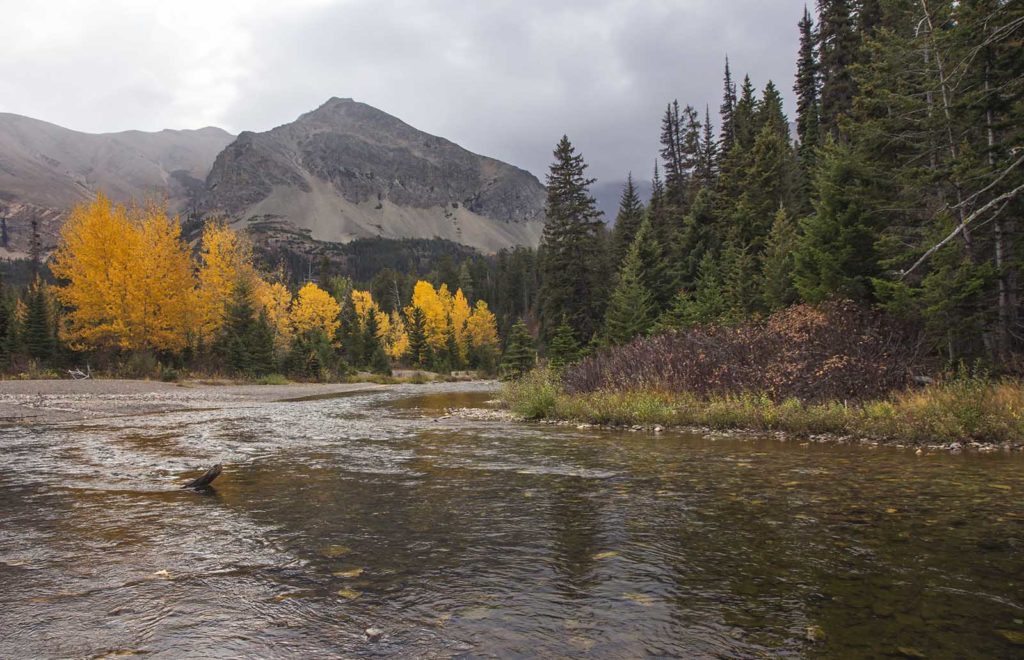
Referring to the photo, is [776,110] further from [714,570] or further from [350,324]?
[714,570]

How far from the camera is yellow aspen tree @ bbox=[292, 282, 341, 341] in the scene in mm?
55000

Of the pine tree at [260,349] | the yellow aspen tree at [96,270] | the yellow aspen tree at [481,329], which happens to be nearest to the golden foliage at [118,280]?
the yellow aspen tree at [96,270]

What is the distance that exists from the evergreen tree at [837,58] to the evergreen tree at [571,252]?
19.6 meters

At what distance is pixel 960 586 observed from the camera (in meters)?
4.37

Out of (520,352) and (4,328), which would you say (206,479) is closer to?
(520,352)

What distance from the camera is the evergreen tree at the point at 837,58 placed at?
44.4 meters

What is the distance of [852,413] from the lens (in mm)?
13195

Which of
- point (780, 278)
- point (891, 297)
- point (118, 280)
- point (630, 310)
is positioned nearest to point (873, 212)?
point (891, 297)

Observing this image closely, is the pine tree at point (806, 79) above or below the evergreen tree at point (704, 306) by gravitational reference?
above

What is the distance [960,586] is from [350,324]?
2561 inches

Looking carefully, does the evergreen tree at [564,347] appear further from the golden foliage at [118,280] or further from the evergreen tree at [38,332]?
the evergreen tree at [38,332]

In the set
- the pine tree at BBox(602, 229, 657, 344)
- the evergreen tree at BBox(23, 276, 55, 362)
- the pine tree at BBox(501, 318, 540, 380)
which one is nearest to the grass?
the pine tree at BBox(602, 229, 657, 344)

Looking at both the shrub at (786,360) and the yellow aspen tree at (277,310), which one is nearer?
the shrub at (786,360)

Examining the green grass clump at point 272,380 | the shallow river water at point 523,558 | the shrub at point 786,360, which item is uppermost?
the shrub at point 786,360
